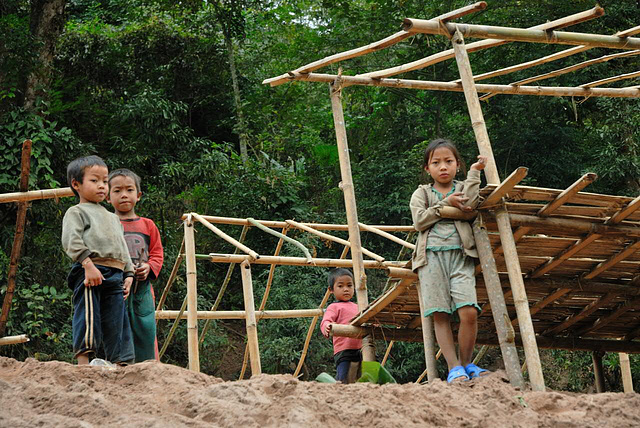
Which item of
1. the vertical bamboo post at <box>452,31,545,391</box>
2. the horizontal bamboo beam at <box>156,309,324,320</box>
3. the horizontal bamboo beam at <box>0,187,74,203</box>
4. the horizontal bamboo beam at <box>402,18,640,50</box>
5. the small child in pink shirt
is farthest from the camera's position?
the horizontal bamboo beam at <box>156,309,324,320</box>

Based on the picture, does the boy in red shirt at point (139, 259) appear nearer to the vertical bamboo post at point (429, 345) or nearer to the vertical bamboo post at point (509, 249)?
the vertical bamboo post at point (429, 345)

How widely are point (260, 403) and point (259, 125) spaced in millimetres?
9968

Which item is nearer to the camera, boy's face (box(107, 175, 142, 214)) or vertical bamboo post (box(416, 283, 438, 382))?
vertical bamboo post (box(416, 283, 438, 382))

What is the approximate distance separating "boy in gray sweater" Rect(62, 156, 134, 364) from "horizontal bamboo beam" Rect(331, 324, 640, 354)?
1.45m

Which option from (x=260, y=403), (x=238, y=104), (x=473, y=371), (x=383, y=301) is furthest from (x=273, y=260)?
(x=238, y=104)

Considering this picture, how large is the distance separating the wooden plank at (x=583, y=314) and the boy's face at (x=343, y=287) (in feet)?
5.16

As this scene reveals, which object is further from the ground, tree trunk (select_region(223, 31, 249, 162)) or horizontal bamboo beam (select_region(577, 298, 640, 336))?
tree trunk (select_region(223, 31, 249, 162))

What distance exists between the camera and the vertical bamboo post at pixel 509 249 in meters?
3.54

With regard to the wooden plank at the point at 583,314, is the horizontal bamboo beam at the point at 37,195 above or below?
above

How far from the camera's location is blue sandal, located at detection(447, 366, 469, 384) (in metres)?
3.46

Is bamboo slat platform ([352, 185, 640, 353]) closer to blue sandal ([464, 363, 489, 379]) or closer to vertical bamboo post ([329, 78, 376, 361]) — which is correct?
vertical bamboo post ([329, 78, 376, 361])

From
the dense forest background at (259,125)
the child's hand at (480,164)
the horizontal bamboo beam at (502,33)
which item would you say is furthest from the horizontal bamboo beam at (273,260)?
the dense forest background at (259,125)

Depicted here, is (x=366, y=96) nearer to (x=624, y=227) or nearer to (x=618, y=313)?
(x=618, y=313)

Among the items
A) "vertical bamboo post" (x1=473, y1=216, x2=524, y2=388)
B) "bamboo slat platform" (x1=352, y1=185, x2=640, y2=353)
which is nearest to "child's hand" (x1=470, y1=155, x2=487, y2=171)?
"bamboo slat platform" (x1=352, y1=185, x2=640, y2=353)
